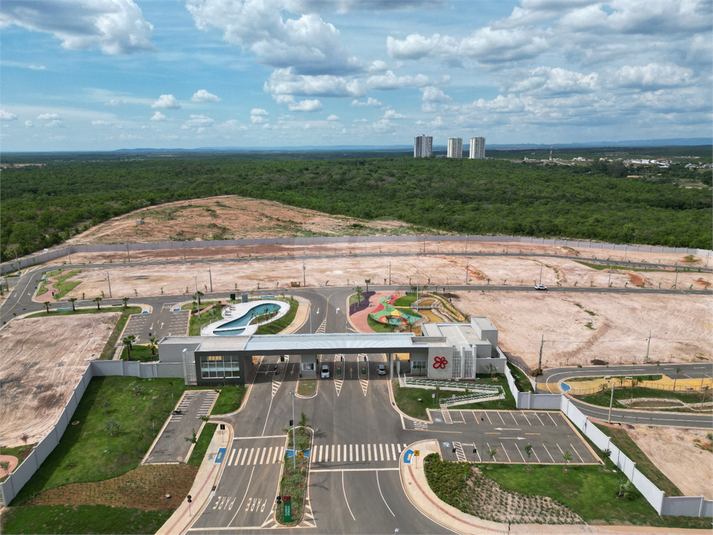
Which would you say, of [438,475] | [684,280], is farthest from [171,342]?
[684,280]

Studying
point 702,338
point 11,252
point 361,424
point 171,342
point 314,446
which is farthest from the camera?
point 11,252

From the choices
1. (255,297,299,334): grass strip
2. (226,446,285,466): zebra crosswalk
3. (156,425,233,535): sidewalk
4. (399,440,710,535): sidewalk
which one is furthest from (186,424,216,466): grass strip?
(255,297,299,334): grass strip

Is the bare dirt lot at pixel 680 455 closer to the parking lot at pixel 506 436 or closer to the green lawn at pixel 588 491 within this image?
the green lawn at pixel 588 491

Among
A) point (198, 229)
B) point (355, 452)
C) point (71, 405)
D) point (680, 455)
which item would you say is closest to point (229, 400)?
point (71, 405)

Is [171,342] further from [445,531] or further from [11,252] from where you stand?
[11,252]

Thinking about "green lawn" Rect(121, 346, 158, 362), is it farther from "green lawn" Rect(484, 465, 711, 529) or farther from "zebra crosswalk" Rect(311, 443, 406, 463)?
"green lawn" Rect(484, 465, 711, 529)

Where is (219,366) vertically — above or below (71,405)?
above

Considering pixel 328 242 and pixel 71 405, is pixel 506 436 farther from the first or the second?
pixel 328 242
